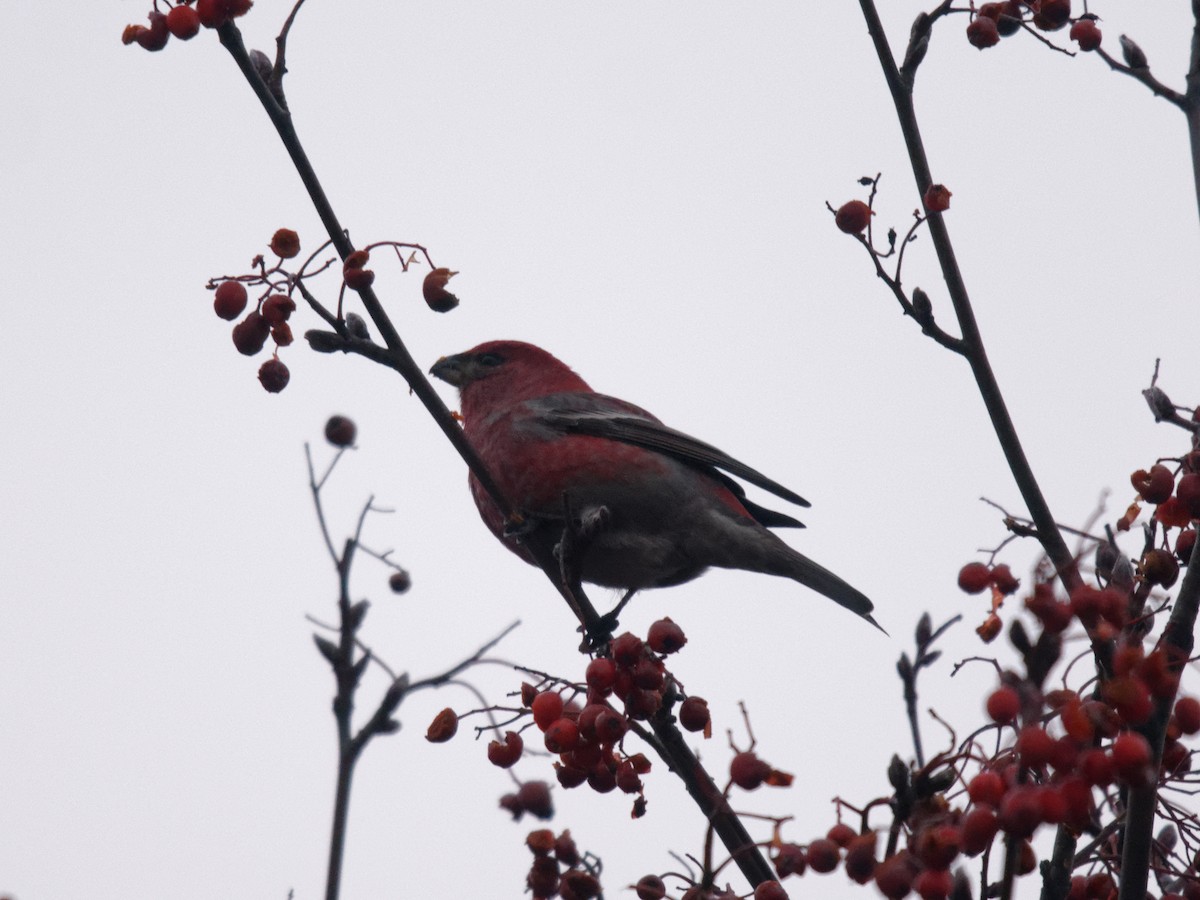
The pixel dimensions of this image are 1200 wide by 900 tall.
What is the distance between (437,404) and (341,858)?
3.16 feet

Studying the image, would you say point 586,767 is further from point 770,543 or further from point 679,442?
point 679,442

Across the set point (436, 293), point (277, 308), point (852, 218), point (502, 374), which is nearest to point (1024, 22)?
point (852, 218)

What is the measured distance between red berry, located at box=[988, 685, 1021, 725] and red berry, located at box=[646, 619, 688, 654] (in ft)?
2.93

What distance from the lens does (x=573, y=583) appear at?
3023 mm

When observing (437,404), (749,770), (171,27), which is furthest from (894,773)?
(171,27)

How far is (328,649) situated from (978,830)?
1.80 metres

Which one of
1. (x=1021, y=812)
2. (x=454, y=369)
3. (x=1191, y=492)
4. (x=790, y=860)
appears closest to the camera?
(x=1021, y=812)

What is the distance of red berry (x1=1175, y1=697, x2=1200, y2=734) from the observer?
1900 mm

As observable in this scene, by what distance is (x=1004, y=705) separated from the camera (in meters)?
1.79

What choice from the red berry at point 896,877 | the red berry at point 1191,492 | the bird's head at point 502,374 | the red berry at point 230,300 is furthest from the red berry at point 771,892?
the bird's head at point 502,374

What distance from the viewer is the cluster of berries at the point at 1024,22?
Result: 9.44 ft

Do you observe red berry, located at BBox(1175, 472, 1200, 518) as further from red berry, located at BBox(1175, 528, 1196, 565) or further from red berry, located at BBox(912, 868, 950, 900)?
red berry, located at BBox(912, 868, 950, 900)

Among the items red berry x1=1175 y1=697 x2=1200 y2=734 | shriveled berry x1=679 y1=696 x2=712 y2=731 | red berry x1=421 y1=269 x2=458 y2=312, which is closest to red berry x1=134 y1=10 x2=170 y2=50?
red berry x1=421 y1=269 x2=458 y2=312

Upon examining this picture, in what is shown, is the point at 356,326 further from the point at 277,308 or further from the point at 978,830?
the point at 978,830
